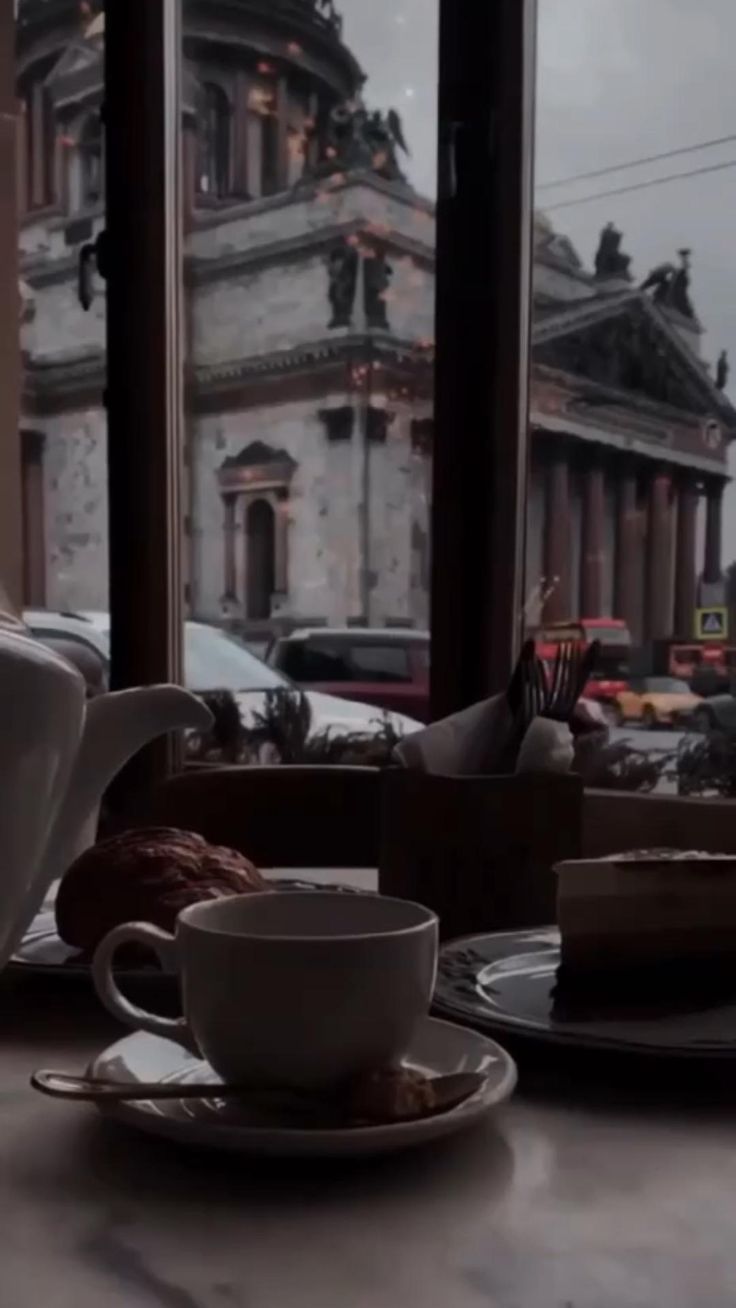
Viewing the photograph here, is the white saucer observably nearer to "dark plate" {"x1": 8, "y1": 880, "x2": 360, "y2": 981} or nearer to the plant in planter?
"dark plate" {"x1": 8, "y1": 880, "x2": 360, "y2": 981}

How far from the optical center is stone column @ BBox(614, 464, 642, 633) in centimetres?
191

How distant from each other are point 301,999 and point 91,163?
2201mm

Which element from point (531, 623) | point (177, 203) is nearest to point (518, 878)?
point (531, 623)

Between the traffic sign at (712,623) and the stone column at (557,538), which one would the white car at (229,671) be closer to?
the stone column at (557,538)

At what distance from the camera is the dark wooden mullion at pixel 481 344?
72.4 inches

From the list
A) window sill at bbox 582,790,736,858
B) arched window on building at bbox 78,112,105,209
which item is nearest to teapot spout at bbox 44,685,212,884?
window sill at bbox 582,790,736,858

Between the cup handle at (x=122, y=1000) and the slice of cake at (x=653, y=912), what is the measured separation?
20cm

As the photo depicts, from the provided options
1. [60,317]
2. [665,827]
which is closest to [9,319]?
[60,317]

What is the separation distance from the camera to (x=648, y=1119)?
1.67ft

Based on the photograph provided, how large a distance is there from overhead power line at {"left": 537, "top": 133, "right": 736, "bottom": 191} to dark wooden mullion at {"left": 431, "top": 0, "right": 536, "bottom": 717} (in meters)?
0.05

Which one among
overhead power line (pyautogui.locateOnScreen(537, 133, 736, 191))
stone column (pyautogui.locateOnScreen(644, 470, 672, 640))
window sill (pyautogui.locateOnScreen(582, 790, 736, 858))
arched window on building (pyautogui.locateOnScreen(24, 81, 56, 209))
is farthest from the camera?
arched window on building (pyautogui.locateOnScreen(24, 81, 56, 209))

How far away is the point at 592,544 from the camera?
6.35ft

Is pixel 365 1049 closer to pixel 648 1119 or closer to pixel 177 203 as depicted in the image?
pixel 648 1119

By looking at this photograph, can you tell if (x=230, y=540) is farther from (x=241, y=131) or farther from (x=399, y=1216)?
(x=399, y=1216)
